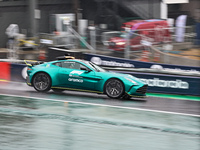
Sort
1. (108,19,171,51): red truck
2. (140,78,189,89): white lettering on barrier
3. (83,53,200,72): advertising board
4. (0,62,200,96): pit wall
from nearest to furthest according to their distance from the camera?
(0,62,200,96): pit wall
(140,78,189,89): white lettering on barrier
(83,53,200,72): advertising board
(108,19,171,51): red truck

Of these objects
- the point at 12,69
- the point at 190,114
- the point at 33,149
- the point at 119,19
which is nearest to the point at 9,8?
the point at 119,19

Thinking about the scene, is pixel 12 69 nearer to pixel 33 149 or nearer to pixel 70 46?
pixel 70 46

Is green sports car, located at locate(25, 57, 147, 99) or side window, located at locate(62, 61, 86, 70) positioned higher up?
side window, located at locate(62, 61, 86, 70)

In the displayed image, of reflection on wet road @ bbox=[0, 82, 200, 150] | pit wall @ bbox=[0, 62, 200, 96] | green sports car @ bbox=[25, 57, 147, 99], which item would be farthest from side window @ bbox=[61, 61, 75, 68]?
pit wall @ bbox=[0, 62, 200, 96]

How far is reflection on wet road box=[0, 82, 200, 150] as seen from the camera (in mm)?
6516

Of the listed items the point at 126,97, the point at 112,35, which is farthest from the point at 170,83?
the point at 112,35

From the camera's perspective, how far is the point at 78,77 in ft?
39.6

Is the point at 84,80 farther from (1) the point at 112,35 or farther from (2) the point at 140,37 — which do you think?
(1) the point at 112,35

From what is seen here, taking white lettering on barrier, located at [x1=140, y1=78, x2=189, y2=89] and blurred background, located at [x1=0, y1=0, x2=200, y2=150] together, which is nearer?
blurred background, located at [x1=0, y1=0, x2=200, y2=150]

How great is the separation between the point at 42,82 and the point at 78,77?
4.38 feet

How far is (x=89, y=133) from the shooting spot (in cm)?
722

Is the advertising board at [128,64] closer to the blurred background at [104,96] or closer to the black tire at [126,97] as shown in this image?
the blurred background at [104,96]

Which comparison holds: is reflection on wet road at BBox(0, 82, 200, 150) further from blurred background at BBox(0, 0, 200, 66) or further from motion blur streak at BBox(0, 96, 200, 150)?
blurred background at BBox(0, 0, 200, 66)

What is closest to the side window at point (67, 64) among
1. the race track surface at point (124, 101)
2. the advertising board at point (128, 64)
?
the race track surface at point (124, 101)
